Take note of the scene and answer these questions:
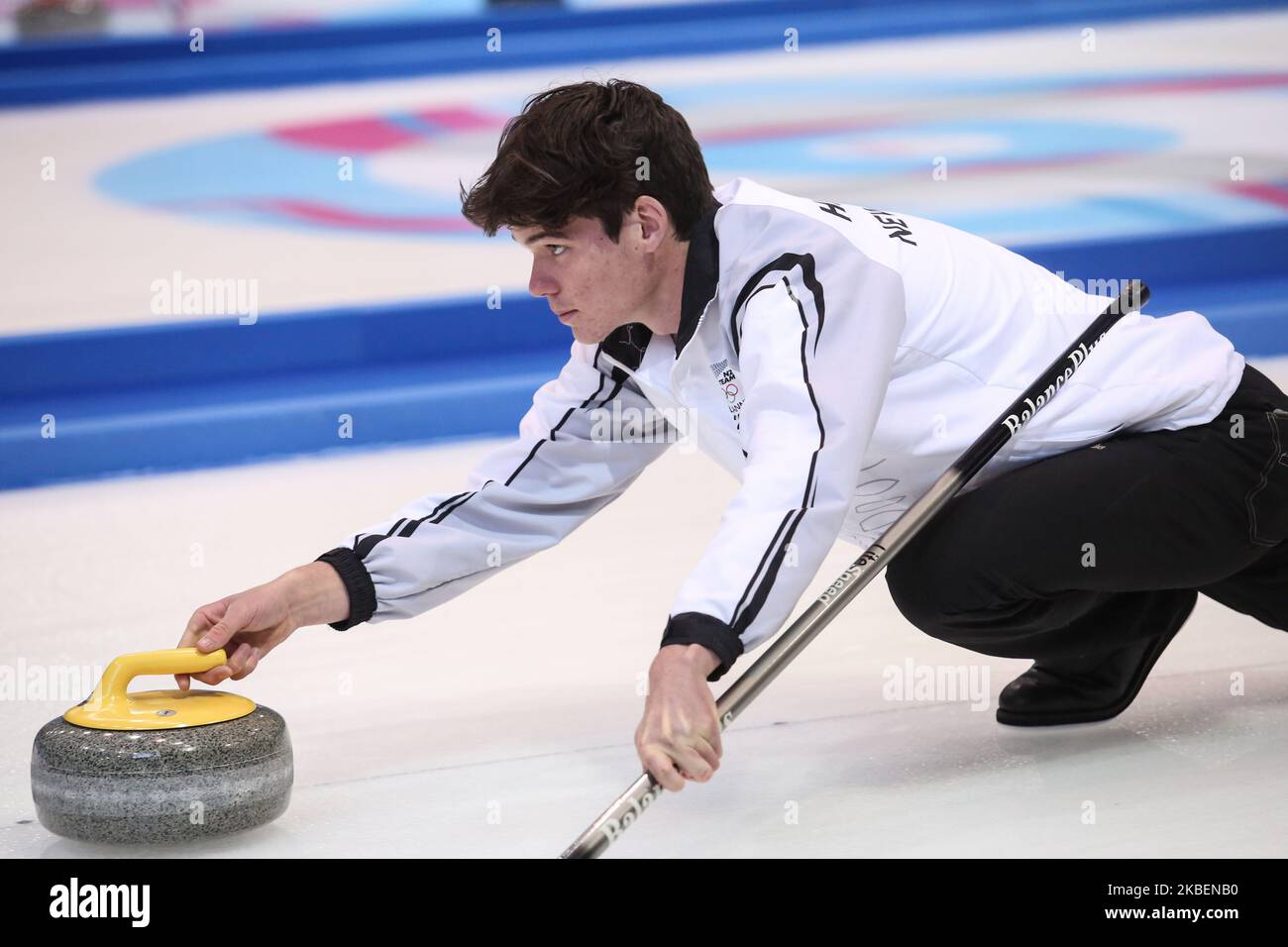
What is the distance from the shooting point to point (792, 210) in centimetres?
166

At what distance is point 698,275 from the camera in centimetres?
164

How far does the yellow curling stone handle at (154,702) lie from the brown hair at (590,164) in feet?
1.63

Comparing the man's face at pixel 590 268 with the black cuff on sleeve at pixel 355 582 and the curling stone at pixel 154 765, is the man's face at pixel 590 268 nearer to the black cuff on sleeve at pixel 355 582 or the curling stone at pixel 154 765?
the black cuff on sleeve at pixel 355 582

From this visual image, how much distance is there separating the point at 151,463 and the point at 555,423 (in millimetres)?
1890

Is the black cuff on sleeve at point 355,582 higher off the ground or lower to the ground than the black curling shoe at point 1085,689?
higher

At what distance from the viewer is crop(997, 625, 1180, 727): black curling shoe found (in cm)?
200

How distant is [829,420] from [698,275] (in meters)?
0.24

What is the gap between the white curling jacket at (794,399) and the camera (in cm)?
146

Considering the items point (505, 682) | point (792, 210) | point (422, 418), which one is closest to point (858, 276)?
point (792, 210)

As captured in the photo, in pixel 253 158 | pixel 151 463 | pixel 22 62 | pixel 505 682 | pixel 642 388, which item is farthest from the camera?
pixel 22 62
